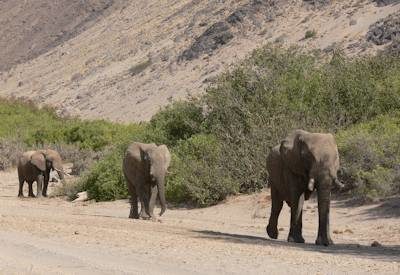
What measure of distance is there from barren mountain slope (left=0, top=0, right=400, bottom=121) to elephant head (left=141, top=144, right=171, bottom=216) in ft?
110

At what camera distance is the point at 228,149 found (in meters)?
26.9

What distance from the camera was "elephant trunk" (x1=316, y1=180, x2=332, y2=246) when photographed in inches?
630

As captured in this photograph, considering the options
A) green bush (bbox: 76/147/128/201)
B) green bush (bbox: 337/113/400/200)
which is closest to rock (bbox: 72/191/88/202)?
green bush (bbox: 76/147/128/201)

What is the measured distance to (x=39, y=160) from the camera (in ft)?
109

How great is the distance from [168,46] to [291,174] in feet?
188

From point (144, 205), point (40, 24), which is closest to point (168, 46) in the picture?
point (40, 24)

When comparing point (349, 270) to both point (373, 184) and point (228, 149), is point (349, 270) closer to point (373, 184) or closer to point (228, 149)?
point (373, 184)

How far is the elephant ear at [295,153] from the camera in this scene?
652 inches

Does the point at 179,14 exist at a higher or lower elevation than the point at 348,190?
higher

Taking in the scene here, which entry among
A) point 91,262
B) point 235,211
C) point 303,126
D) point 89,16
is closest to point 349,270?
point 91,262

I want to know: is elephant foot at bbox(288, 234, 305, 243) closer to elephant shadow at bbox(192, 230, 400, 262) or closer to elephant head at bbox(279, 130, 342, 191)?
elephant shadow at bbox(192, 230, 400, 262)

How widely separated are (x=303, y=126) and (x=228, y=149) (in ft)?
7.16

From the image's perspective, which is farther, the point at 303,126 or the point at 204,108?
the point at 204,108

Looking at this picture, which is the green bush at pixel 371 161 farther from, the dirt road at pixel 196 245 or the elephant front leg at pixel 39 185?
the elephant front leg at pixel 39 185
